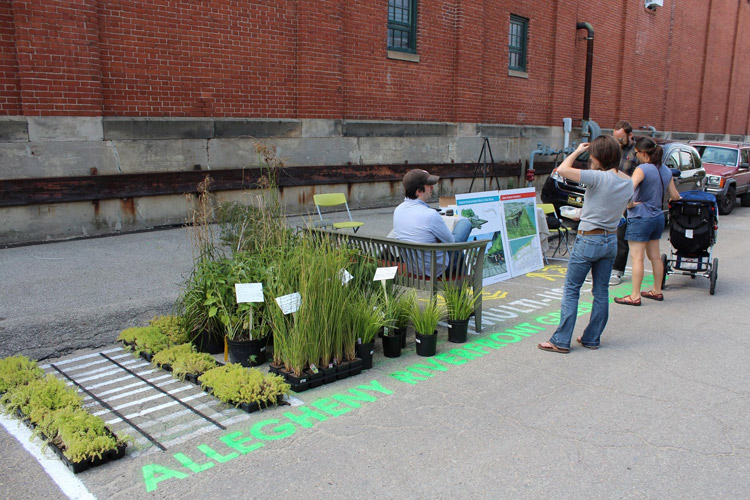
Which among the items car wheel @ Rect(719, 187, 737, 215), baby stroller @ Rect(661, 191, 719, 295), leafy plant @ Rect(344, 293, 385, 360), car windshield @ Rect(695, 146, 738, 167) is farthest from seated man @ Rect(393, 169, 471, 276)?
car windshield @ Rect(695, 146, 738, 167)

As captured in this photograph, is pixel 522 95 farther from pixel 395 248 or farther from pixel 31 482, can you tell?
pixel 31 482

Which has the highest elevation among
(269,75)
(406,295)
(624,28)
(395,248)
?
(624,28)

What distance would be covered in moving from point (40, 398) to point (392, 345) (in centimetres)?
275

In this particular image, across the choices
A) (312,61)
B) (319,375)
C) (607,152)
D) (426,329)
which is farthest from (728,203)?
(319,375)

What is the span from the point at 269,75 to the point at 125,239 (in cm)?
433

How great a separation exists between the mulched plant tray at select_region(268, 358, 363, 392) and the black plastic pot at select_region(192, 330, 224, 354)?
2.64 feet

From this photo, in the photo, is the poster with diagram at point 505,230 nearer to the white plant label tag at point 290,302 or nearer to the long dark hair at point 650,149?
the long dark hair at point 650,149

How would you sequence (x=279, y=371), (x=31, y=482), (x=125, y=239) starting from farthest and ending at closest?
(x=125, y=239)
(x=279, y=371)
(x=31, y=482)

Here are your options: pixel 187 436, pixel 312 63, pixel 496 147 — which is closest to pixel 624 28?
pixel 496 147

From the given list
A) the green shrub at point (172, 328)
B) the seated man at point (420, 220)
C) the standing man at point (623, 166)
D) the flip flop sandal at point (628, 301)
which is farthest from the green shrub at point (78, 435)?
the standing man at point (623, 166)

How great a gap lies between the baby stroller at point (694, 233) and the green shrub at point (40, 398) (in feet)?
23.6

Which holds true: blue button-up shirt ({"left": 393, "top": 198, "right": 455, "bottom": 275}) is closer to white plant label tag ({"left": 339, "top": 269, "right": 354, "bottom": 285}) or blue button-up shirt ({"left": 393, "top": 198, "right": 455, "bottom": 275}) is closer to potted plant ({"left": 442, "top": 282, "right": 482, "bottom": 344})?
potted plant ({"left": 442, "top": 282, "right": 482, "bottom": 344})

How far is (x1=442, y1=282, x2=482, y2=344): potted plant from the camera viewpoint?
5.68 meters

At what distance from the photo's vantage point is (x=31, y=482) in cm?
335
